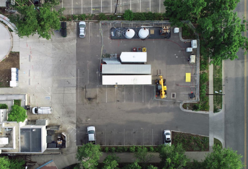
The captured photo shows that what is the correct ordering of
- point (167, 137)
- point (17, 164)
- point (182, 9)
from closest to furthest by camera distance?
point (182, 9) < point (17, 164) < point (167, 137)

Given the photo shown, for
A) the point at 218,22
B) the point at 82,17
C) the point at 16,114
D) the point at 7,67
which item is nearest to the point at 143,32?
the point at 82,17

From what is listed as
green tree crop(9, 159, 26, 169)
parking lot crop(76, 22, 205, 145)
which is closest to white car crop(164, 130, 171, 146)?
parking lot crop(76, 22, 205, 145)

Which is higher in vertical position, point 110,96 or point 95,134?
point 110,96

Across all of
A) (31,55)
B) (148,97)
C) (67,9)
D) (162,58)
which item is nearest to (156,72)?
(162,58)

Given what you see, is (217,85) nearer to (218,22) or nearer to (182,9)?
(218,22)

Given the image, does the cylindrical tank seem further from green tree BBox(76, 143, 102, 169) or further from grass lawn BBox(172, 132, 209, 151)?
green tree BBox(76, 143, 102, 169)

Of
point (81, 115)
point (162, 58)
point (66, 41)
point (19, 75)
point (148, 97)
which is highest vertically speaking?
point (66, 41)

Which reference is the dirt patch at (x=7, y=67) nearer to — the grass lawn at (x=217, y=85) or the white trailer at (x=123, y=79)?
the white trailer at (x=123, y=79)

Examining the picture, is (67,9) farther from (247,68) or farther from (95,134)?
(247,68)
